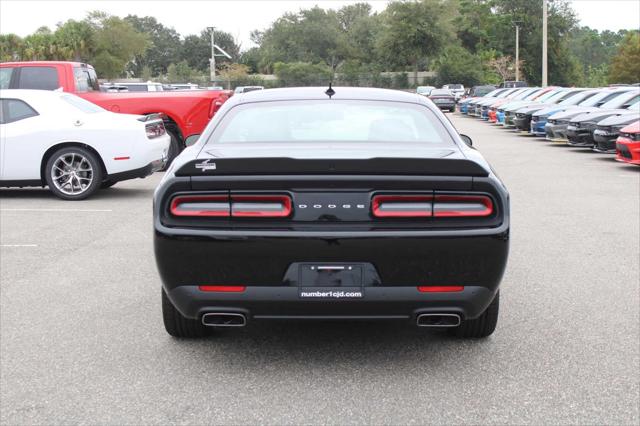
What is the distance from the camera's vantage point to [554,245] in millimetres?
8695

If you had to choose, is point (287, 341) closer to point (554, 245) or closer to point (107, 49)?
point (554, 245)

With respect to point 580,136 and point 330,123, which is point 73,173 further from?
point 580,136

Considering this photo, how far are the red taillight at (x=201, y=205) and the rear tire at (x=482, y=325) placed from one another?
66.7 inches

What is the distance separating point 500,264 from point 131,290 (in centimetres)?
326

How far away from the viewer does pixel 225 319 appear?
4680 millimetres

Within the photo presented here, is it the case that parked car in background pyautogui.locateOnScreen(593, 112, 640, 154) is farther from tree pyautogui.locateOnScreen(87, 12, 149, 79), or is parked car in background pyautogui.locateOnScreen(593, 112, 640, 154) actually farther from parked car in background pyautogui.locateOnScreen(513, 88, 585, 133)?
tree pyautogui.locateOnScreen(87, 12, 149, 79)

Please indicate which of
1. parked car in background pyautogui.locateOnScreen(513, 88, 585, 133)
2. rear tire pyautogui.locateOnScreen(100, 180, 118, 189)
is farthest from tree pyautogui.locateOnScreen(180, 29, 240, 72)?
rear tire pyautogui.locateOnScreen(100, 180, 118, 189)

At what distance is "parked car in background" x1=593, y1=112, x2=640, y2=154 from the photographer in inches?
710

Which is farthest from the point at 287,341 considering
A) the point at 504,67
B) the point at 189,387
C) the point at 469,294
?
the point at 504,67

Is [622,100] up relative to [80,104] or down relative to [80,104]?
down

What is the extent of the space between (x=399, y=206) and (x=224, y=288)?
3.18 ft

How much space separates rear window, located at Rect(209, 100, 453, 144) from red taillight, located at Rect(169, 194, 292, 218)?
823 mm

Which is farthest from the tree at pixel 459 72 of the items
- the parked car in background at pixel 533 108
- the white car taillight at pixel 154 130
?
the white car taillight at pixel 154 130

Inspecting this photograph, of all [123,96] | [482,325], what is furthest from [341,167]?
[123,96]
